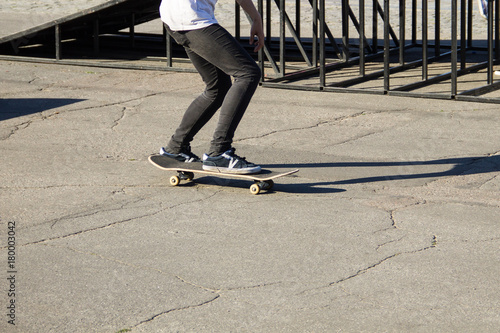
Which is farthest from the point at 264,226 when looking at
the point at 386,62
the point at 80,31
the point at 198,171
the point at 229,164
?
the point at 80,31

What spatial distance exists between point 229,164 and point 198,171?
0.24 m

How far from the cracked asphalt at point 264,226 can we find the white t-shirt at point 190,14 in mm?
1208

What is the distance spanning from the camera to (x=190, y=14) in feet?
17.8

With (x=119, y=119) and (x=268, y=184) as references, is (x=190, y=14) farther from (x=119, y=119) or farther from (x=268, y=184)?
(x=119, y=119)

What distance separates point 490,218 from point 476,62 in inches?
298

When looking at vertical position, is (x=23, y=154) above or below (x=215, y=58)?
below

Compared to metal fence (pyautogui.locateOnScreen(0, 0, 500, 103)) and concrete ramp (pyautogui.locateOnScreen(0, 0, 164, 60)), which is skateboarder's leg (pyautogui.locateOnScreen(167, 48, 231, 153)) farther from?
concrete ramp (pyautogui.locateOnScreen(0, 0, 164, 60))

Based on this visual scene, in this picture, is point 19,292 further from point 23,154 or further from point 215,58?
point 23,154

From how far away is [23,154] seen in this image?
6.83 metres

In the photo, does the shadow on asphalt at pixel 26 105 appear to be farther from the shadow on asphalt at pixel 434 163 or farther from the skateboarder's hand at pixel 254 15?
the skateboarder's hand at pixel 254 15

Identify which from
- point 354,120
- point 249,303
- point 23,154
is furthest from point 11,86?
point 249,303

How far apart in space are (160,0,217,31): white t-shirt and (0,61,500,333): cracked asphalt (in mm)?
1208

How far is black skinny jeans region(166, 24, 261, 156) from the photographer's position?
5.45 metres

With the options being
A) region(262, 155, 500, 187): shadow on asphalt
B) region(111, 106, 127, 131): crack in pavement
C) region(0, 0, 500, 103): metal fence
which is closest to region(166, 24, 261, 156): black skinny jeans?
region(262, 155, 500, 187): shadow on asphalt
